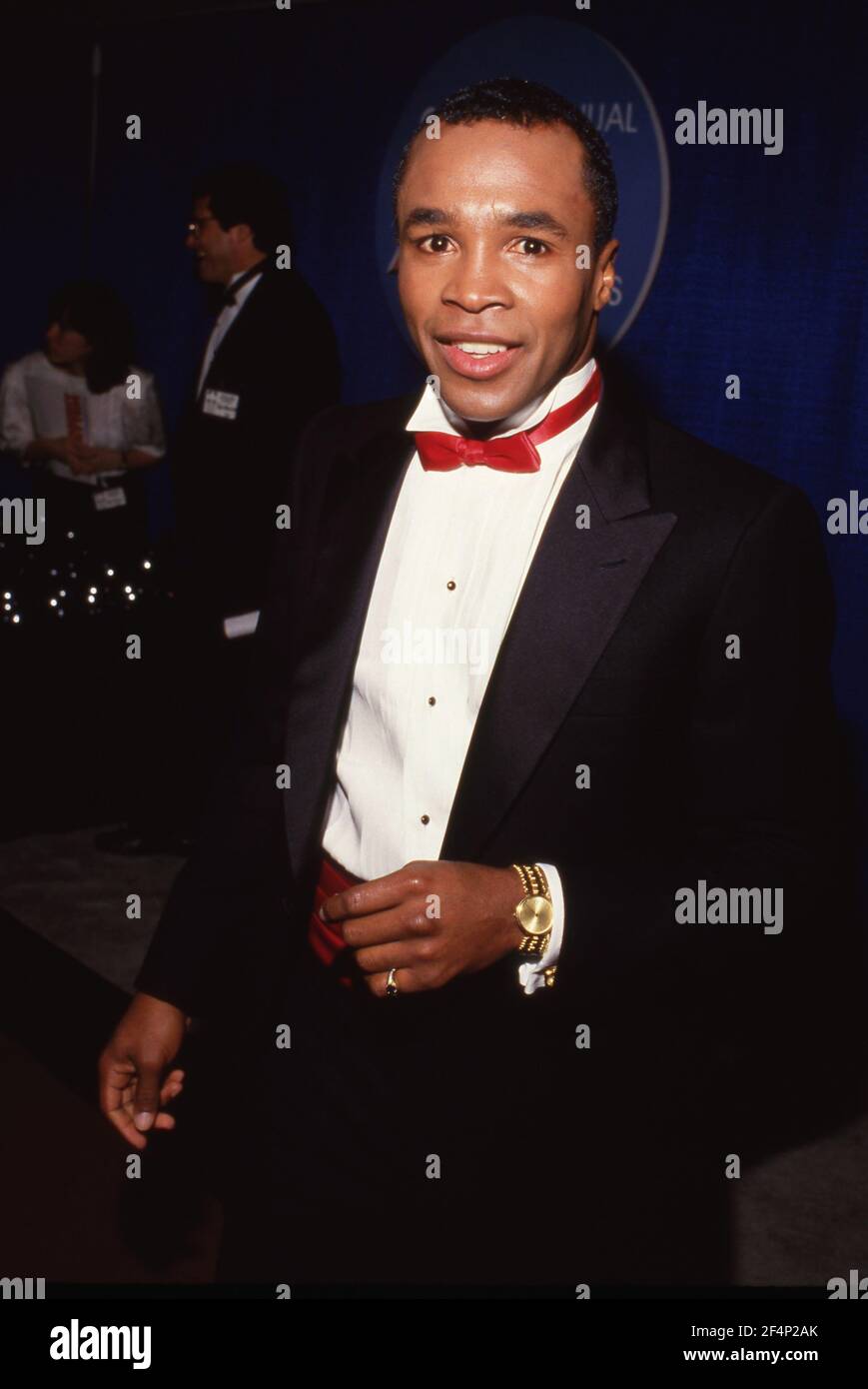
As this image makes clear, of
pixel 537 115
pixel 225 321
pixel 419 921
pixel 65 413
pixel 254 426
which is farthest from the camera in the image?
pixel 65 413

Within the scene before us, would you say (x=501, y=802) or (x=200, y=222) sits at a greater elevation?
(x=200, y=222)

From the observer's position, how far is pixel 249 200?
15.0ft

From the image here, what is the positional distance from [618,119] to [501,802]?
142 inches

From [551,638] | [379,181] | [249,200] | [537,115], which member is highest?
[379,181]

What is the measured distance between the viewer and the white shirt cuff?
1326 millimetres

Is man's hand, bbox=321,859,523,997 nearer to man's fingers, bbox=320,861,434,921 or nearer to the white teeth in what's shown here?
man's fingers, bbox=320,861,434,921

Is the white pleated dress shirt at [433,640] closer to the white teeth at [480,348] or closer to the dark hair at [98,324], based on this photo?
the white teeth at [480,348]

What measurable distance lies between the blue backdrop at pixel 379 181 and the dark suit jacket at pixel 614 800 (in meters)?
2.70

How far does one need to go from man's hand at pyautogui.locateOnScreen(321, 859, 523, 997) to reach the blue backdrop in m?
2.98

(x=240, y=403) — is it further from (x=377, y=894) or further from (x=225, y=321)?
(x=377, y=894)

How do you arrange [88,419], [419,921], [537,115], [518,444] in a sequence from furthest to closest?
[88,419] → [518,444] → [537,115] → [419,921]

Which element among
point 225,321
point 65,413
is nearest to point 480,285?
point 225,321
